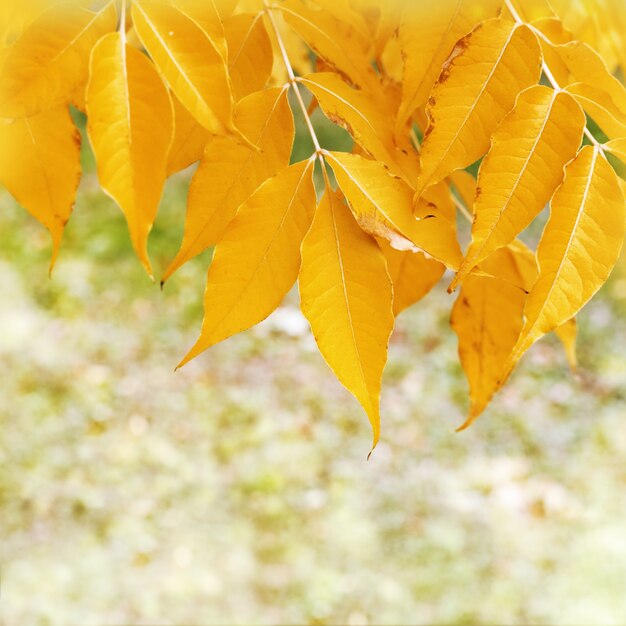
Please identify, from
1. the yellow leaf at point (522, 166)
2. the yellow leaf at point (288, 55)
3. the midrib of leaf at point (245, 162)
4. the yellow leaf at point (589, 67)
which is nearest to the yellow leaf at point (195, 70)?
the midrib of leaf at point (245, 162)

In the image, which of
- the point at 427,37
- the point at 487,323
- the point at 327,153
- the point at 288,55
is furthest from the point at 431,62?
the point at 288,55

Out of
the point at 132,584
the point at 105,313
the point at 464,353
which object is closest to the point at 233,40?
the point at 464,353

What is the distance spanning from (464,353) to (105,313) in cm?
237

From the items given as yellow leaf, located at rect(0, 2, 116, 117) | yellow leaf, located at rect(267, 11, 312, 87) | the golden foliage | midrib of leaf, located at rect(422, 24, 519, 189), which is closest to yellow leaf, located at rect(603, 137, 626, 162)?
the golden foliage

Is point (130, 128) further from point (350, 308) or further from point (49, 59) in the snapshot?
point (350, 308)

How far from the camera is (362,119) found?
68cm

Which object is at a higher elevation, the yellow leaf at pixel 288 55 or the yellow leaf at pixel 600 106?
the yellow leaf at pixel 600 106

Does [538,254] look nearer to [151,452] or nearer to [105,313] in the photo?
[151,452]

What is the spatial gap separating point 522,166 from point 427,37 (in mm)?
166

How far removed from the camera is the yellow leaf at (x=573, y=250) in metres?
0.57

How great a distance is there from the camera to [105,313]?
301 cm

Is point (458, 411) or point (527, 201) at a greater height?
point (527, 201)

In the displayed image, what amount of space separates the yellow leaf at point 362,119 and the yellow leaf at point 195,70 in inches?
5.4

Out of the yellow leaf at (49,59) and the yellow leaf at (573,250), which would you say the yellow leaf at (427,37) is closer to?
the yellow leaf at (573,250)
